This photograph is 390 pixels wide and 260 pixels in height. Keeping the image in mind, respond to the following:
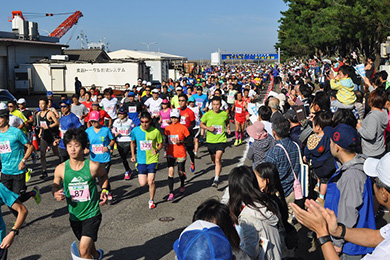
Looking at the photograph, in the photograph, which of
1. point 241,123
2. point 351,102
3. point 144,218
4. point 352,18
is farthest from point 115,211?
point 352,18

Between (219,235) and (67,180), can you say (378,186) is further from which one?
(67,180)

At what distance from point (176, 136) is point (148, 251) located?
3076mm

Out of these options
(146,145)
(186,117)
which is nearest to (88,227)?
(146,145)

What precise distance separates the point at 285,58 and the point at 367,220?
86.9 meters

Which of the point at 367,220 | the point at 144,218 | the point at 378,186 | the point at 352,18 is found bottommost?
the point at 144,218

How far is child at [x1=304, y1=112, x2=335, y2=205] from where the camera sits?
6.74m

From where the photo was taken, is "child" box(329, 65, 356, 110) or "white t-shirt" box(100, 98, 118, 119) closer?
"child" box(329, 65, 356, 110)

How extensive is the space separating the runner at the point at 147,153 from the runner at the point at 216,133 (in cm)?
174

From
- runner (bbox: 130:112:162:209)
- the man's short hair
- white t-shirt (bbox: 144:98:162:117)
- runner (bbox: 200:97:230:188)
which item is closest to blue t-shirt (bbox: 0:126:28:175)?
runner (bbox: 130:112:162:209)

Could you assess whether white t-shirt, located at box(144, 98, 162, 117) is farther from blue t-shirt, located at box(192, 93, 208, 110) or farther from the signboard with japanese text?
the signboard with japanese text

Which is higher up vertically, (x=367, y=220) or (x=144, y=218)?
(x=367, y=220)

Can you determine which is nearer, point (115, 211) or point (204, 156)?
point (115, 211)

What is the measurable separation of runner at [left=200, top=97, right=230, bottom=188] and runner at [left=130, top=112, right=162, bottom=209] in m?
1.74

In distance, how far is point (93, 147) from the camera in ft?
29.8
